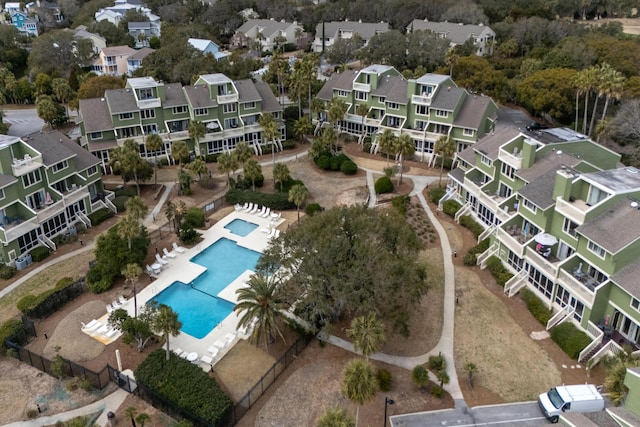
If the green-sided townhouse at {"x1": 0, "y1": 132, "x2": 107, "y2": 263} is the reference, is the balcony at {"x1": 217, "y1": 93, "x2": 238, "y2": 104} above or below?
above

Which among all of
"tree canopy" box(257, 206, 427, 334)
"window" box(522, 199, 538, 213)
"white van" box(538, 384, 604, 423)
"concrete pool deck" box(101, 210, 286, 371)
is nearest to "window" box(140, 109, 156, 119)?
"concrete pool deck" box(101, 210, 286, 371)

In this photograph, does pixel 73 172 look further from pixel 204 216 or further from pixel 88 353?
pixel 88 353

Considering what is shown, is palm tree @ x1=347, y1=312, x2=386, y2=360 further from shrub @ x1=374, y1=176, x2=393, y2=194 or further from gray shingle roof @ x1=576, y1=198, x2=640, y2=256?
shrub @ x1=374, y1=176, x2=393, y2=194

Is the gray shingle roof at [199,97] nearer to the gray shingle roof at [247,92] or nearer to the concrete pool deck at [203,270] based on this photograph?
the gray shingle roof at [247,92]

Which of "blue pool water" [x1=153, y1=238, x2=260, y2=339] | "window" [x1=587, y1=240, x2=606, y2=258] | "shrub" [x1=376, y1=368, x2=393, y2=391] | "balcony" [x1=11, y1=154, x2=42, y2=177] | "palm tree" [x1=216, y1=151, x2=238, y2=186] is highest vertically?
"balcony" [x1=11, y1=154, x2=42, y2=177]

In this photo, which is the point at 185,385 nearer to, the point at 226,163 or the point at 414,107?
the point at 226,163

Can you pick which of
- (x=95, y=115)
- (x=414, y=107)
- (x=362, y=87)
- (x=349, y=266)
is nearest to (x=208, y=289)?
(x=349, y=266)
